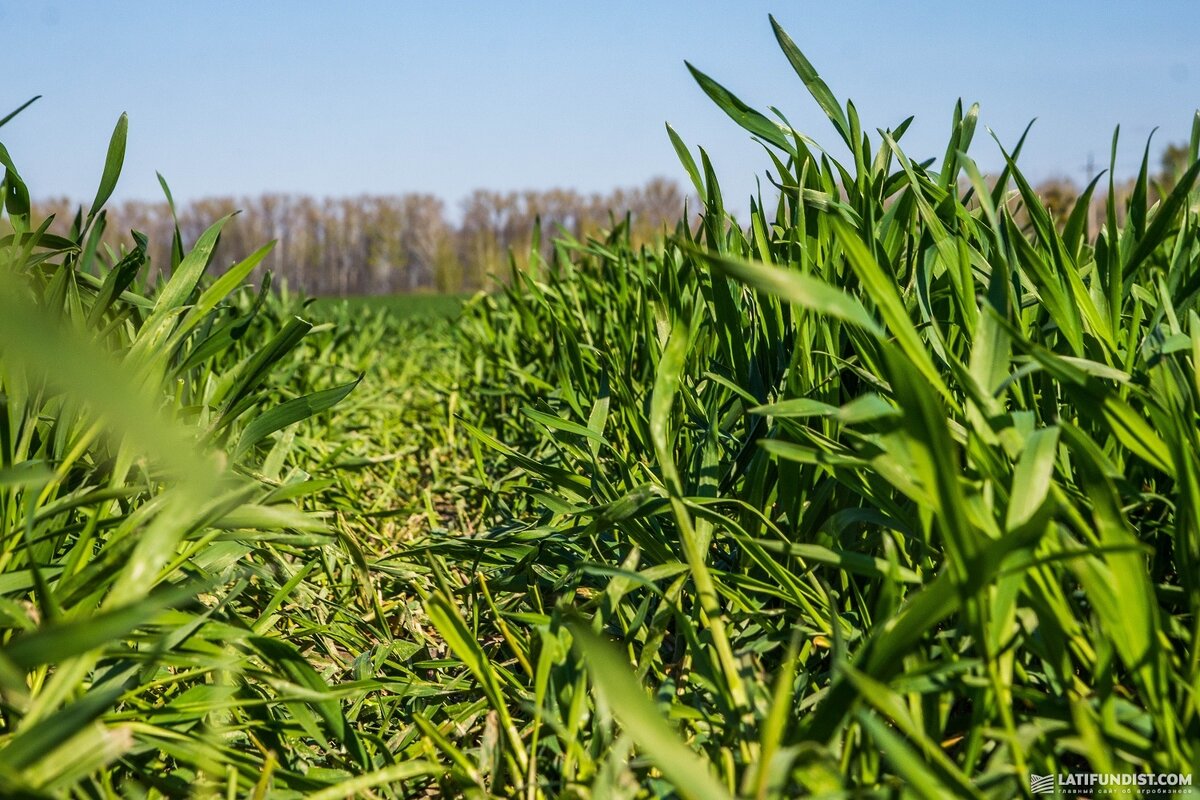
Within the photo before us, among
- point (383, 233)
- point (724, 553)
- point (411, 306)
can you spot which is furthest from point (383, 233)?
point (724, 553)

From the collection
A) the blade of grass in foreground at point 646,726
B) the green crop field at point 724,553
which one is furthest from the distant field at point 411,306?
the blade of grass in foreground at point 646,726

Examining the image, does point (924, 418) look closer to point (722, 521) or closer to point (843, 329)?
point (722, 521)

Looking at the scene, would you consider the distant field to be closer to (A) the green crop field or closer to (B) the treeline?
(A) the green crop field

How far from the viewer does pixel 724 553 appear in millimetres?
1278

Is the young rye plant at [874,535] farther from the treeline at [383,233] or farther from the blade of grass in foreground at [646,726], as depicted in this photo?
the treeline at [383,233]

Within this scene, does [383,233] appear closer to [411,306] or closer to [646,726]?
[411,306]

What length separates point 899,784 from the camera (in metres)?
0.68

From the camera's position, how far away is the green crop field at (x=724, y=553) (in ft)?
2.23

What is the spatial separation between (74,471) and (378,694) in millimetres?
484

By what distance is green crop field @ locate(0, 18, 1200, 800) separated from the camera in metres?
0.68

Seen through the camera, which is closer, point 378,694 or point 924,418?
point 924,418

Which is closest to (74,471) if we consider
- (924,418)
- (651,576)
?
(651,576)

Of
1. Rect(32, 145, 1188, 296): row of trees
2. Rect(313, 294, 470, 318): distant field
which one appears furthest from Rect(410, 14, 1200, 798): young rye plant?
Rect(32, 145, 1188, 296): row of trees

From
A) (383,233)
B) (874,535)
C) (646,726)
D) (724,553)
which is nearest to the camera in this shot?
(646,726)
